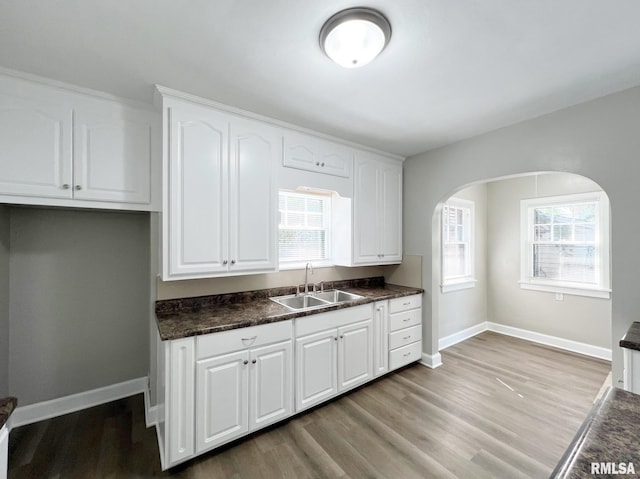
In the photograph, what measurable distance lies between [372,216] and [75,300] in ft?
9.57

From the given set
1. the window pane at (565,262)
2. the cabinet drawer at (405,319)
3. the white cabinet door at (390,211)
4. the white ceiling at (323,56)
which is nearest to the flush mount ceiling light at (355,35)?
the white ceiling at (323,56)

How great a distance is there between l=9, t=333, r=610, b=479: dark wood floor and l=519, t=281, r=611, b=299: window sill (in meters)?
1.11

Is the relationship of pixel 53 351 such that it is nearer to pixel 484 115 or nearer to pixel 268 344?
pixel 268 344

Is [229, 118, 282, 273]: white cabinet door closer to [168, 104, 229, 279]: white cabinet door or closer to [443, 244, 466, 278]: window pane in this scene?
[168, 104, 229, 279]: white cabinet door

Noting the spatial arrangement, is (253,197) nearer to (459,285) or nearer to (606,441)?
(606,441)

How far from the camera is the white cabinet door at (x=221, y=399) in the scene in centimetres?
180

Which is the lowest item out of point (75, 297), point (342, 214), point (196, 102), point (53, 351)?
point (53, 351)

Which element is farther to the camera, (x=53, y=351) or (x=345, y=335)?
(x=345, y=335)

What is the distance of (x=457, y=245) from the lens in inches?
162

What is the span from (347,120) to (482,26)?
1.21 meters

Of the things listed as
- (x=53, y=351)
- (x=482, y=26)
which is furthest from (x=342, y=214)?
(x=53, y=351)

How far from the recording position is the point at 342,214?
3113mm

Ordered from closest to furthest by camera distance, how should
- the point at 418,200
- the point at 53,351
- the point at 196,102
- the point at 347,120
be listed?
the point at 196,102 → the point at 53,351 → the point at 347,120 → the point at 418,200

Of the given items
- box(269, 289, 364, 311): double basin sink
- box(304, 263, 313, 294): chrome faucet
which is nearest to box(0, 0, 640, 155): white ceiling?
box(304, 263, 313, 294): chrome faucet
